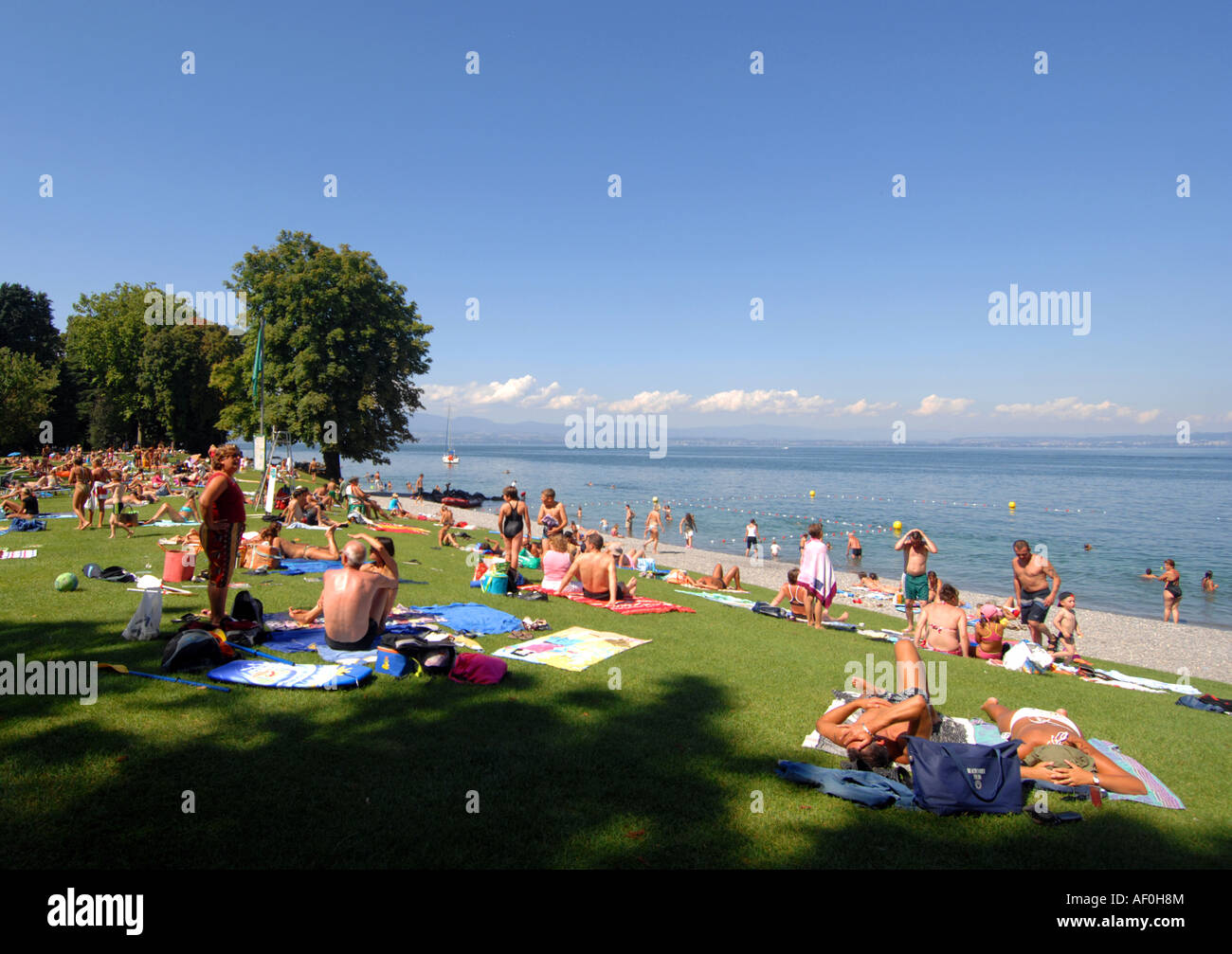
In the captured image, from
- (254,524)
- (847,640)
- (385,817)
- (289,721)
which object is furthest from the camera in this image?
(254,524)

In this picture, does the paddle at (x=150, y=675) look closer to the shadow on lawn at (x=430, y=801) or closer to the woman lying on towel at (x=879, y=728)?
the shadow on lawn at (x=430, y=801)

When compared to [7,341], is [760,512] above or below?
below

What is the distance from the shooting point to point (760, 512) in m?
53.8

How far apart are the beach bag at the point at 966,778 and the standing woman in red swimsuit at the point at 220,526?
21.6 feet

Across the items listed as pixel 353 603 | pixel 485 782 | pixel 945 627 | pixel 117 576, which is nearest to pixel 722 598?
pixel 945 627

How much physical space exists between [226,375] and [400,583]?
3683 centimetres

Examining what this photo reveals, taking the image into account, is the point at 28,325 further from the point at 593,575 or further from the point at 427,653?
the point at 427,653

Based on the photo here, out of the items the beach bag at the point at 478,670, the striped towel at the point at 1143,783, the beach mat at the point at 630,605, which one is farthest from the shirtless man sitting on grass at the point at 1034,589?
the beach bag at the point at 478,670

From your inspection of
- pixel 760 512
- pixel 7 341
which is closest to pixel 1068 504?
pixel 760 512

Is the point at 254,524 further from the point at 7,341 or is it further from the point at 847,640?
the point at 7,341

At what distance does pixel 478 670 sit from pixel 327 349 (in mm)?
34426

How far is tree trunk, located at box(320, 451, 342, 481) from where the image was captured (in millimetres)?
37781

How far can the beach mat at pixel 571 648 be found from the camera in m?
7.01

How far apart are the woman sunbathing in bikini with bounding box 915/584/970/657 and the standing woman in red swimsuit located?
32.1 ft
